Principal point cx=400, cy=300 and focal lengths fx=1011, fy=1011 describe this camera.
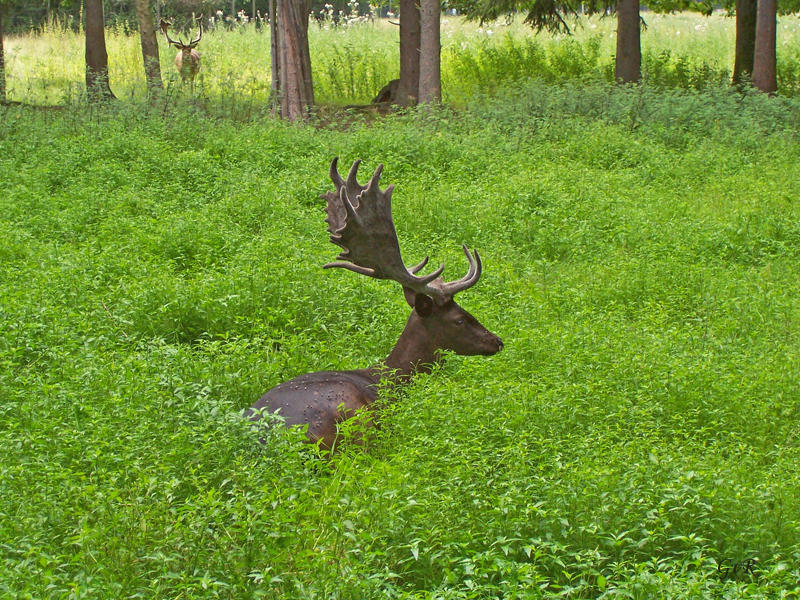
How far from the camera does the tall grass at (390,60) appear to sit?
82.2ft

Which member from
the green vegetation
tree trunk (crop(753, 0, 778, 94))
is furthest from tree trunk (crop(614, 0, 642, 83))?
the green vegetation

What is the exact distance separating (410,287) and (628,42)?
15798 millimetres

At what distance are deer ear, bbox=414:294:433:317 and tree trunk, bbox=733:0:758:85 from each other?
1789 cm

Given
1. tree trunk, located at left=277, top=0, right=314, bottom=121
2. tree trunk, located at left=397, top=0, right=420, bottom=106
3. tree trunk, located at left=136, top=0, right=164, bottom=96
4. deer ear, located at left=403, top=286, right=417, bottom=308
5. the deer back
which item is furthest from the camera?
tree trunk, located at left=397, top=0, right=420, bottom=106

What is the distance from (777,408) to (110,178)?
9149 mm

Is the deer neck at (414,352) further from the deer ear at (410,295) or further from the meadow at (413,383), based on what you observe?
the meadow at (413,383)

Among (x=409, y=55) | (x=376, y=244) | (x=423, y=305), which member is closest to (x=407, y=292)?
(x=423, y=305)

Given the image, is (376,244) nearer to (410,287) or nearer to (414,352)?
(410,287)

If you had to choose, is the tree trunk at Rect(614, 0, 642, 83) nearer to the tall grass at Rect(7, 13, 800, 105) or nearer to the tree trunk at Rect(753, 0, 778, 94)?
the tall grass at Rect(7, 13, 800, 105)

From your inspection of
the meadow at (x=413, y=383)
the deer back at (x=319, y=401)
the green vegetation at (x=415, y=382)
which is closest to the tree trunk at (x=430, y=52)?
the meadow at (x=413, y=383)

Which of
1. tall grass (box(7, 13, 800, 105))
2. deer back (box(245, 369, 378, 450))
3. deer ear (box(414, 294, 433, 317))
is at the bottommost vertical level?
deer back (box(245, 369, 378, 450))

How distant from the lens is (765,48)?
21.1 meters

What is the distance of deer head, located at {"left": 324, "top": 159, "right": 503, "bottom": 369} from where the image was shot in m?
7.57

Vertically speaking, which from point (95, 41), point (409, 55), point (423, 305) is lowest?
point (423, 305)
